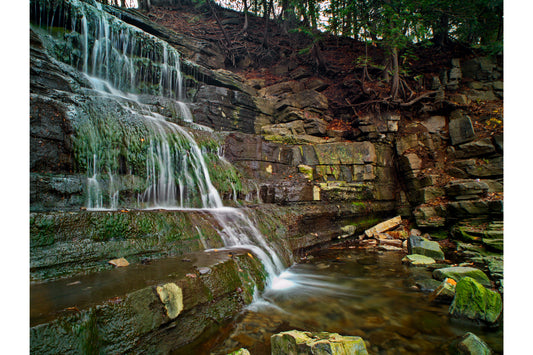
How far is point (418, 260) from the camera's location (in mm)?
5078

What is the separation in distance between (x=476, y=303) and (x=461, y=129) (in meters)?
8.23

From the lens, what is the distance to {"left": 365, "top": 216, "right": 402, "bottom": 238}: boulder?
7.51 metres

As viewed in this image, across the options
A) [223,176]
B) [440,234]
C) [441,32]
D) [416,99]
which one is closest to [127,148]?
[223,176]

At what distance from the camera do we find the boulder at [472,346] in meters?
2.00

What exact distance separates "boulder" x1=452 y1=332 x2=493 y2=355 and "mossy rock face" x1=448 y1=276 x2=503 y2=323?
0.68 meters

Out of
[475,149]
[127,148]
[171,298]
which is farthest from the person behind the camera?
[475,149]

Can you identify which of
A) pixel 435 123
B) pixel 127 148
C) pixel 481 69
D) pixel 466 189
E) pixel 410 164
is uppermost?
pixel 481 69

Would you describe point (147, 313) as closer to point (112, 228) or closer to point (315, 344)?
point (315, 344)

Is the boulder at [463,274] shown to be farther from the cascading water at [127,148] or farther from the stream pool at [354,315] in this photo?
the cascading water at [127,148]

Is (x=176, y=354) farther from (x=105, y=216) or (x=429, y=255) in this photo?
(x=429, y=255)

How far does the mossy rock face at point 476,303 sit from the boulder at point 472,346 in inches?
26.8

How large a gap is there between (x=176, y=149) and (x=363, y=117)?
760 cm

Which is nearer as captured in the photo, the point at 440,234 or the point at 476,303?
the point at 476,303

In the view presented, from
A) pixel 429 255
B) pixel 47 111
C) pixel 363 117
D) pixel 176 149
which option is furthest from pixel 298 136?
pixel 47 111
